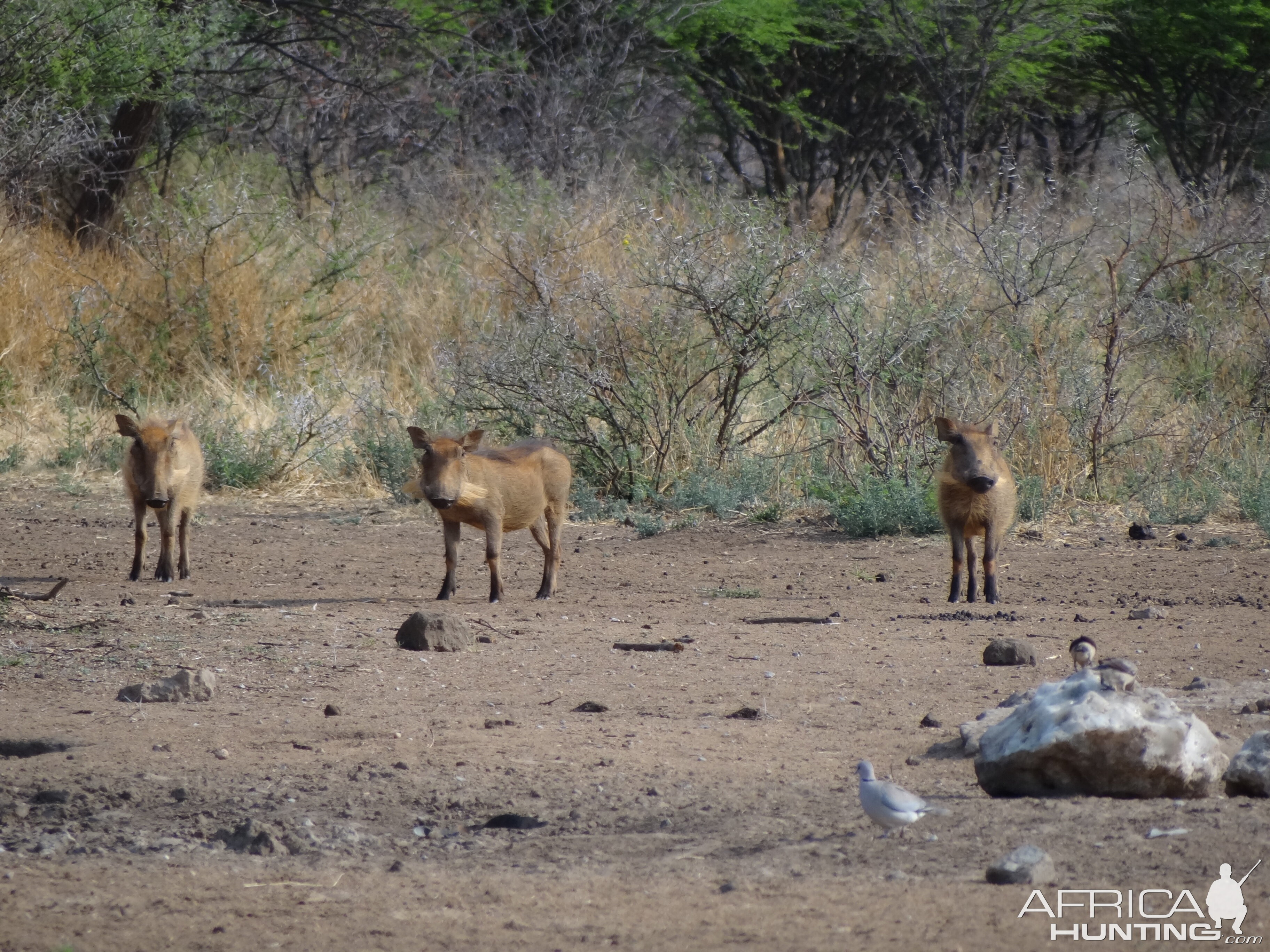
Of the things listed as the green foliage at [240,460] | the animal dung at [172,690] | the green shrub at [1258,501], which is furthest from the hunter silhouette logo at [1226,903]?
the green foliage at [240,460]

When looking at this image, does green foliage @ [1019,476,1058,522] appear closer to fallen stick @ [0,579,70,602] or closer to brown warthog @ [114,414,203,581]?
brown warthog @ [114,414,203,581]

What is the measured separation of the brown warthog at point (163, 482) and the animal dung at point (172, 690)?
8.78 ft

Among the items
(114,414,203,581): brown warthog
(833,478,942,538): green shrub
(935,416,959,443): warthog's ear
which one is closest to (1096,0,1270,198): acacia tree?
(833,478,942,538): green shrub

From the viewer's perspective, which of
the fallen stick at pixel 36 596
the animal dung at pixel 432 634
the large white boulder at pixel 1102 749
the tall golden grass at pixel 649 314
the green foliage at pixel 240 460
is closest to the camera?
the large white boulder at pixel 1102 749

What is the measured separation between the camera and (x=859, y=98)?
1969 cm

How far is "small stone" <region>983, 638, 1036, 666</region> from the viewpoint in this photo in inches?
217

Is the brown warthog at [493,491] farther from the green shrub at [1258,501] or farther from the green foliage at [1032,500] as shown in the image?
the green shrub at [1258,501]

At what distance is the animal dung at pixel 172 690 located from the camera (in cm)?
496

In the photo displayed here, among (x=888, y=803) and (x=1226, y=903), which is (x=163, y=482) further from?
(x=1226, y=903)

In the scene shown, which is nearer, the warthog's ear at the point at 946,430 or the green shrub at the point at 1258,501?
the warthog's ear at the point at 946,430

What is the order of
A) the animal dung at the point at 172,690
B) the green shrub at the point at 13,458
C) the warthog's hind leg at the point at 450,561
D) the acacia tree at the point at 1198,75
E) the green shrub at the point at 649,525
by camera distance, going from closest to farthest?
the animal dung at the point at 172,690
the warthog's hind leg at the point at 450,561
the green shrub at the point at 649,525
the green shrub at the point at 13,458
the acacia tree at the point at 1198,75

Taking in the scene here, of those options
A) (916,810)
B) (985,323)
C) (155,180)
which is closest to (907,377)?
(985,323)

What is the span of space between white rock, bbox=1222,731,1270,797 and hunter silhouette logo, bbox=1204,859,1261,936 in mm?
768

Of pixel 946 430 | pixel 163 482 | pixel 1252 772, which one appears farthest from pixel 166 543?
pixel 1252 772
